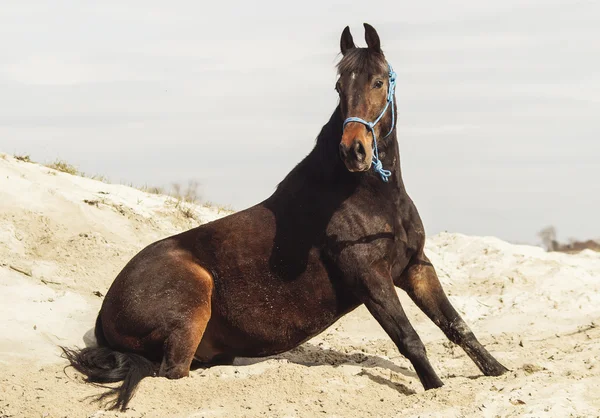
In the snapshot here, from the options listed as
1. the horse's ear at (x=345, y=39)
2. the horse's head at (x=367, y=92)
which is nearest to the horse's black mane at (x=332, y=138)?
the horse's head at (x=367, y=92)

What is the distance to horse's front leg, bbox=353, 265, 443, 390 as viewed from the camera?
577 cm

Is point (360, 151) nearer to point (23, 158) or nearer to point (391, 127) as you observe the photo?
point (391, 127)

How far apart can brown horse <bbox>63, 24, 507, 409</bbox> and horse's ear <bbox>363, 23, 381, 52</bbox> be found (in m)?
0.01

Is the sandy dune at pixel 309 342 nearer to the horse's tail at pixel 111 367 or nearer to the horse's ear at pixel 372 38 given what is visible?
the horse's tail at pixel 111 367

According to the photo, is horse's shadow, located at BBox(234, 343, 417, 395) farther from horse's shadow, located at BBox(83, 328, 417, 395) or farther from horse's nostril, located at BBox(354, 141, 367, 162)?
horse's nostril, located at BBox(354, 141, 367, 162)

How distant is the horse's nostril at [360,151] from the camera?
546 centimetres

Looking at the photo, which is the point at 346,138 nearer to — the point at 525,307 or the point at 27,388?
the point at 27,388

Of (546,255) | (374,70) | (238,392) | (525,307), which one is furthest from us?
(546,255)

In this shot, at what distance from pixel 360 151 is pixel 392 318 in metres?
1.23

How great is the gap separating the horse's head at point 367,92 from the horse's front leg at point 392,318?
863 mm

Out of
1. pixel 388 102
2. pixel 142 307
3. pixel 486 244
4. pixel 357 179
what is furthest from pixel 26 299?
pixel 486 244

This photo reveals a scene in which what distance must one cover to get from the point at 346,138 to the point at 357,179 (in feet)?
2.35

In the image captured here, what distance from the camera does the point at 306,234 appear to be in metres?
6.21

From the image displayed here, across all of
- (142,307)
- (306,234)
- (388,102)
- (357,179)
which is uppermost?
(388,102)
